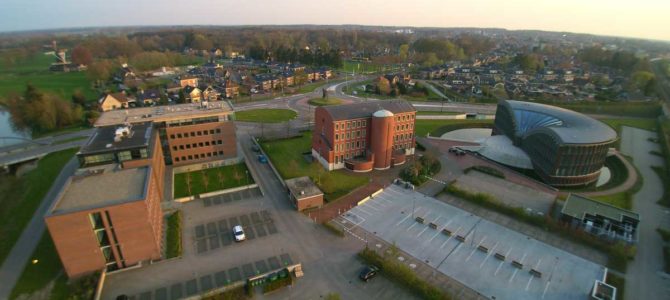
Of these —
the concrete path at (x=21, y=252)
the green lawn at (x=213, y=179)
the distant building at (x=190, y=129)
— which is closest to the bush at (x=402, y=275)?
the green lawn at (x=213, y=179)

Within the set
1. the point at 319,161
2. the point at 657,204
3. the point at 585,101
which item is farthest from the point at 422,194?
the point at 585,101

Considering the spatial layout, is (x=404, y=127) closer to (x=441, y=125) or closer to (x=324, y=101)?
(x=441, y=125)

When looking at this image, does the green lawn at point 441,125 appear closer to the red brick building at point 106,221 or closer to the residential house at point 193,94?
the red brick building at point 106,221

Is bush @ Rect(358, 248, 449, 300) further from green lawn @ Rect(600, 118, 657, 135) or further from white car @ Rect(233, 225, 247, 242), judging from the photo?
green lawn @ Rect(600, 118, 657, 135)

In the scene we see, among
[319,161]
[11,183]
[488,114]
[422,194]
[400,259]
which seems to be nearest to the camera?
[400,259]

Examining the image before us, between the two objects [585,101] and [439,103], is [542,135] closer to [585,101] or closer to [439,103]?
[439,103]

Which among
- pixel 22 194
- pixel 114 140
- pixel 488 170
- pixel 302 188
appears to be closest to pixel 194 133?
pixel 114 140
